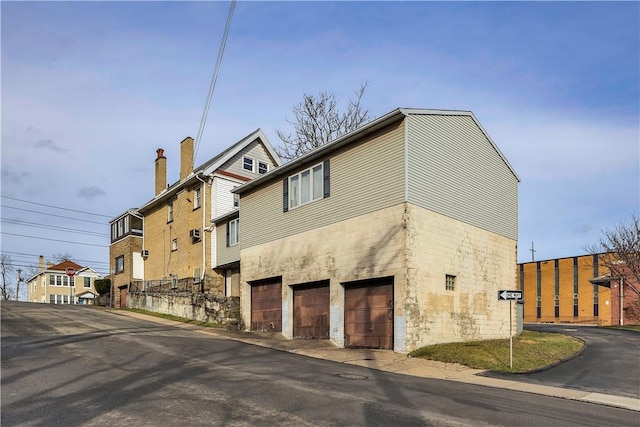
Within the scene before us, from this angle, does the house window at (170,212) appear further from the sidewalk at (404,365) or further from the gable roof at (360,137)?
the sidewalk at (404,365)

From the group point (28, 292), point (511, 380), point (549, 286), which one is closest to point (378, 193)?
point (511, 380)

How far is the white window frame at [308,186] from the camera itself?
22422 millimetres

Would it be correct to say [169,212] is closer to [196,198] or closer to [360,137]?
[196,198]

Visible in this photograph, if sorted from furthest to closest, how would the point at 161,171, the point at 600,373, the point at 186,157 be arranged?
the point at 161,171
the point at 186,157
the point at 600,373

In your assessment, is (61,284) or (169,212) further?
(61,284)

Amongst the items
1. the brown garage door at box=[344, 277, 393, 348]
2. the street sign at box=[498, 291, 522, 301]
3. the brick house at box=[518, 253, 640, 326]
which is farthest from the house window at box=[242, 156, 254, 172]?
the brick house at box=[518, 253, 640, 326]

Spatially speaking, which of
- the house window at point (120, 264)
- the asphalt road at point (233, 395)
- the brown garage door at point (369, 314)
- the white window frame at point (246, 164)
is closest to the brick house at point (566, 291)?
the white window frame at point (246, 164)


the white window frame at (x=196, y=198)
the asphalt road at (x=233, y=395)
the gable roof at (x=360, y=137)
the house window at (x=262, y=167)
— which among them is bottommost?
the asphalt road at (x=233, y=395)

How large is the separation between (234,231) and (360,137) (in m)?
13.6

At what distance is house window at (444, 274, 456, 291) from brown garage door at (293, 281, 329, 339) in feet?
15.5

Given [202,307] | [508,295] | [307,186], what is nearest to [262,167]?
[202,307]

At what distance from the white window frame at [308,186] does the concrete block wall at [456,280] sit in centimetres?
509

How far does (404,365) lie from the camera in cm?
1585

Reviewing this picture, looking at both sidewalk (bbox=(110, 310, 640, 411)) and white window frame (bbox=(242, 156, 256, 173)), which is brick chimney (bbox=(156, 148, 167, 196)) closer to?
white window frame (bbox=(242, 156, 256, 173))
